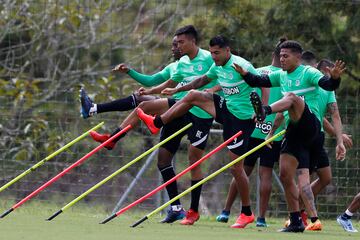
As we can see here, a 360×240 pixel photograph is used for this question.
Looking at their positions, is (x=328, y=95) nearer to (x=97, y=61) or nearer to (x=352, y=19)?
(x=352, y=19)

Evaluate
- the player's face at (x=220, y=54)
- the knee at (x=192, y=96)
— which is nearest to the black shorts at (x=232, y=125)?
the knee at (x=192, y=96)

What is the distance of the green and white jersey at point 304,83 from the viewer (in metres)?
13.5

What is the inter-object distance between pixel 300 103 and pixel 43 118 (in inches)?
258

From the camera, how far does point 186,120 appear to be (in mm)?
15062

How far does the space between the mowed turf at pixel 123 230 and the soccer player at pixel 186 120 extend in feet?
0.94

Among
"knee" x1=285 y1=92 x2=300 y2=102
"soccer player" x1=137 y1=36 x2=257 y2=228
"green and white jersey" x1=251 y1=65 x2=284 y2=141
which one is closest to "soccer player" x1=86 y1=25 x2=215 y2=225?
"soccer player" x1=137 y1=36 x2=257 y2=228

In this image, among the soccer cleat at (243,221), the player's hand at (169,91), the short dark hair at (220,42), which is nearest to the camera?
the short dark hair at (220,42)

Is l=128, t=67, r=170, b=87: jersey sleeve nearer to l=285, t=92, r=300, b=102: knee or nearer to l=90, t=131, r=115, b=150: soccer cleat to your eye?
l=90, t=131, r=115, b=150: soccer cleat

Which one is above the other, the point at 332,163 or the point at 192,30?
the point at 192,30

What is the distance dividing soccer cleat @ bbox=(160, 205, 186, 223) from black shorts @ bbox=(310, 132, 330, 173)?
1584mm

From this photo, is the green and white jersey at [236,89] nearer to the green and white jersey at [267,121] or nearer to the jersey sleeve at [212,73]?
the jersey sleeve at [212,73]

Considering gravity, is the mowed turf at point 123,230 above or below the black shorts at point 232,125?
below

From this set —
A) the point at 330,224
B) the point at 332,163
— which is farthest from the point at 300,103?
the point at 332,163

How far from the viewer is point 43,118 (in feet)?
62.1
